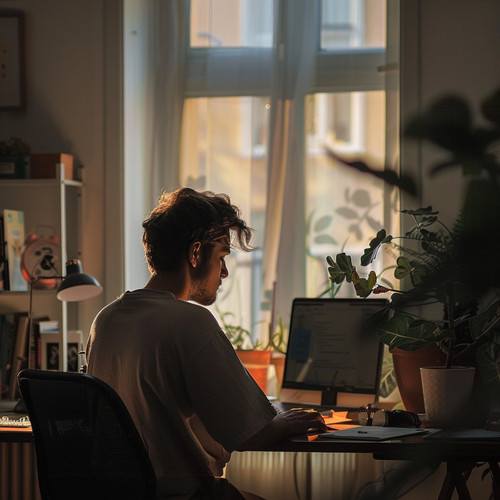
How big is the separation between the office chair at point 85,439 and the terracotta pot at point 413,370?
3.36 ft

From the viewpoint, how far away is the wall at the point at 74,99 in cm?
318

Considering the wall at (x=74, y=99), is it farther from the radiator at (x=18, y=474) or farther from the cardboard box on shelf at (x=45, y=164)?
the radiator at (x=18, y=474)

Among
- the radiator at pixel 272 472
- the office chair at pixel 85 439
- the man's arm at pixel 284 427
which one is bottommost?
the radiator at pixel 272 472

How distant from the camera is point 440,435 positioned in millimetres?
326

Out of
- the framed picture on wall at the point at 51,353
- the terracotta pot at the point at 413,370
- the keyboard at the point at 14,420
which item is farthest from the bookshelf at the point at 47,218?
the terracotta pot at the point at 413,370

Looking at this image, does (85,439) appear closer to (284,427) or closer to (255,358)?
(284,427)

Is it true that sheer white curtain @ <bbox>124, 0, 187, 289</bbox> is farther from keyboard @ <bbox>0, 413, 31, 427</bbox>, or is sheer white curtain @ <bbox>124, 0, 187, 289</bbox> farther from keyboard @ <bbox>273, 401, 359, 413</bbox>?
keyboard @ <bbox>273, 401, 359, 413</bbox>

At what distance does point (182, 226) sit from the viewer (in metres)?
1.85

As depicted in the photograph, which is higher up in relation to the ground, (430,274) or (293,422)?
(430,274)

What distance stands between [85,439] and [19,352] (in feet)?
5.06

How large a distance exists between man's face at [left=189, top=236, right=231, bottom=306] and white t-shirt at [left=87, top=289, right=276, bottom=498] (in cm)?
23

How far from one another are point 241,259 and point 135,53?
938 mm

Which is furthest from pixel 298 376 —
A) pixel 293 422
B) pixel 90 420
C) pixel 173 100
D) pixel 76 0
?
pixel 76 0

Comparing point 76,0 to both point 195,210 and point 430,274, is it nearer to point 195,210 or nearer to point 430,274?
point 195,210
